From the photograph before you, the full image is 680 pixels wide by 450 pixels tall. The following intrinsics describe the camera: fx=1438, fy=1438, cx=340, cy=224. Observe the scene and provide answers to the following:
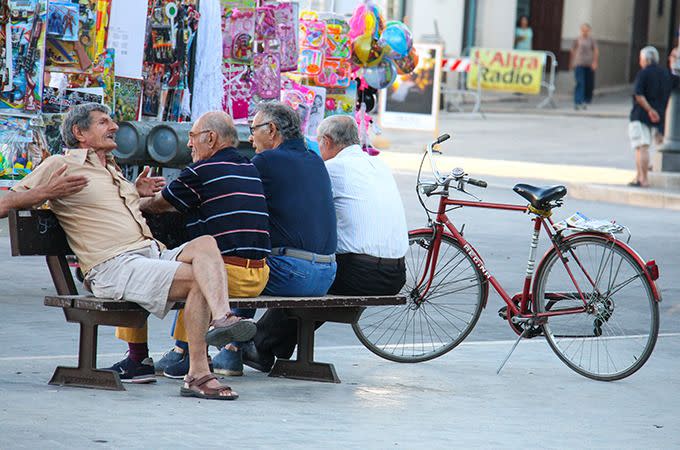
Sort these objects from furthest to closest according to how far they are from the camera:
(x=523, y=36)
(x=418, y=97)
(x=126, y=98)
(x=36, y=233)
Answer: (x=523, y=36), (x=418, y=97), (x=126, y=98), (x=36, y=233)

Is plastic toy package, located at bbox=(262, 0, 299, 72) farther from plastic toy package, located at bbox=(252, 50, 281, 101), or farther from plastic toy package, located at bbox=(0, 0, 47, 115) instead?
plastic toy package, located at bbox=(0, 0, 47, 115)

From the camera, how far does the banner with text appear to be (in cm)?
2967

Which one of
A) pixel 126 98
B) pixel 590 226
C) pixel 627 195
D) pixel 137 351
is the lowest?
pixel 627 195

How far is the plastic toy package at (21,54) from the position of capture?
851 centimetres

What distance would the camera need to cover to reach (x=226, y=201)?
6.74 metres

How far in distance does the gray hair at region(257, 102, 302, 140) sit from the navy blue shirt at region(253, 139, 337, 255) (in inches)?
2.9

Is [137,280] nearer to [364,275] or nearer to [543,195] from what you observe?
[364,275]

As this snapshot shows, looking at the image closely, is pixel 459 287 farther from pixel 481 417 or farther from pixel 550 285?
pixel 481 417

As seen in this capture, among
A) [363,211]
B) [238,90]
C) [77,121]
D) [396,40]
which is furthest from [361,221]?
[396,40]

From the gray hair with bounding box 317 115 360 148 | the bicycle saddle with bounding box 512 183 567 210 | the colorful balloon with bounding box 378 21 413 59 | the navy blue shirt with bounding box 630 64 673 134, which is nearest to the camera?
the gray hair with bounding box 317 115 360 148

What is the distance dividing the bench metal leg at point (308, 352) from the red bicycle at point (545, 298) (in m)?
0.52

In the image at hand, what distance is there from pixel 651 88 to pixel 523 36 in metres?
15.9

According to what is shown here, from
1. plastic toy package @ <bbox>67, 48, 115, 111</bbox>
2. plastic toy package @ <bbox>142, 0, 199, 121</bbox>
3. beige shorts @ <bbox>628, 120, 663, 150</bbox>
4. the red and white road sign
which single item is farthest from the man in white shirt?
the red and white road sign

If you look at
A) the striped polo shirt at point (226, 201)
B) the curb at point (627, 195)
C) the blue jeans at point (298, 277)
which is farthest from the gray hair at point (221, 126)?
the curb at point (627, 195)
